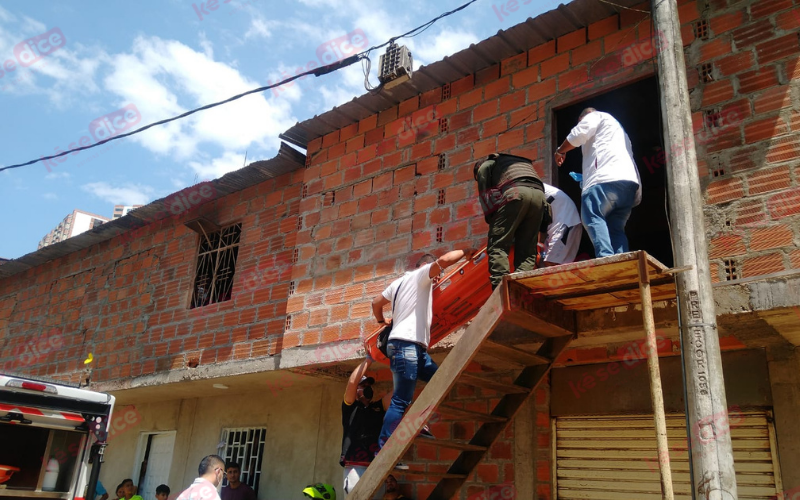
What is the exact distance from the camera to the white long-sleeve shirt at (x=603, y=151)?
5051 mm

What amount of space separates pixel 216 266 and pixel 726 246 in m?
7.07

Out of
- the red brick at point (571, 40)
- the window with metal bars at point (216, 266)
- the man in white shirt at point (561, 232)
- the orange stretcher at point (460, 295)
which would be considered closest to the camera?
the orange stretcher at point (460, 295)

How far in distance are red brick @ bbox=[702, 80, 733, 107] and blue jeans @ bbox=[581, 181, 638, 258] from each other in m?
1.11

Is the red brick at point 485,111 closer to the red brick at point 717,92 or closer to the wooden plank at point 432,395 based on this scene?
the red brick at point 717,92

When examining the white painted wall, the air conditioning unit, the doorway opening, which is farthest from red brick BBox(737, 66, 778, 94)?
the doorway opening

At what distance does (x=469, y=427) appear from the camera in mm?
7070

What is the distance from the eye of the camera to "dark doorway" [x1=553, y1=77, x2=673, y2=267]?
24.2ft

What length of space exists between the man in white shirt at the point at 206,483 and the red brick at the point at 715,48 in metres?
5.05

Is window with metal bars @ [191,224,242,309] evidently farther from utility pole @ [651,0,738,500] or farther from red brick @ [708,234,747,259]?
utility pole @ [651,0,738,500]

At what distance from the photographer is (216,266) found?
10047mm

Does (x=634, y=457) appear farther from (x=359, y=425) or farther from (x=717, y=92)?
(x=717, y=92)

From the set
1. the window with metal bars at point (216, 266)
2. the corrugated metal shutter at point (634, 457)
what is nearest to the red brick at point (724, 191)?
the corrugated metal shutter at point (634, 457)

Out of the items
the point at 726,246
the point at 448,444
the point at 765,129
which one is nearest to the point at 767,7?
the point at 765,129

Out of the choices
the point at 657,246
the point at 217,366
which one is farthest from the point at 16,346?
the point at 657,246
